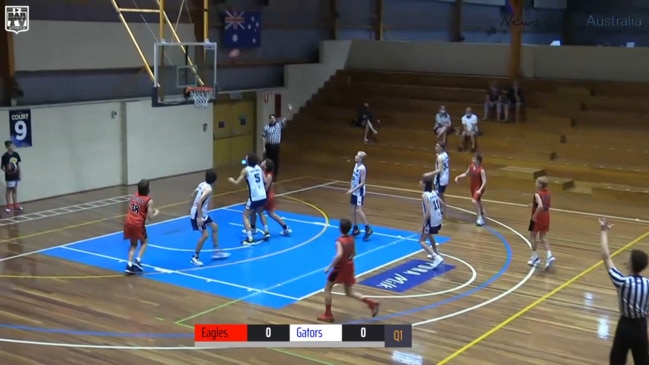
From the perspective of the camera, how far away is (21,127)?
19.0 metres

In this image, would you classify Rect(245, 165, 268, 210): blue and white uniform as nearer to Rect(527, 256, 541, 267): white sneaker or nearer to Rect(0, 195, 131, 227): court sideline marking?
Rect(527, 256, 541, 267): white sneaker

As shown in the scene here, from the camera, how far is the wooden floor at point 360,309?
388 inches

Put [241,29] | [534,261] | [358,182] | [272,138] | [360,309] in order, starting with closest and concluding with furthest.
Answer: [360,309] < [534,261] < [358,182] < [272,138] < [241,29]

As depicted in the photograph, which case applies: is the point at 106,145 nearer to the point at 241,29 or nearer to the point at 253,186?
the point at 241,29

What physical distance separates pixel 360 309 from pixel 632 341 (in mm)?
4591

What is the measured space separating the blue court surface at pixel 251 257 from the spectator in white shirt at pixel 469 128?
7.35 meters

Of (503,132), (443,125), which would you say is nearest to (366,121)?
(443,125)

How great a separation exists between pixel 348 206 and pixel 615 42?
24278 millimetres

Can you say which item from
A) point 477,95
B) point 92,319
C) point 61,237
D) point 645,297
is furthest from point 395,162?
point 645,297

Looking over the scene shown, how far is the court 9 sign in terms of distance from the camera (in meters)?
18.8

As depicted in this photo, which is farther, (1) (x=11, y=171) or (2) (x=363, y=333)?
(1) (x=11, y=171)

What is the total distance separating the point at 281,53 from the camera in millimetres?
27703

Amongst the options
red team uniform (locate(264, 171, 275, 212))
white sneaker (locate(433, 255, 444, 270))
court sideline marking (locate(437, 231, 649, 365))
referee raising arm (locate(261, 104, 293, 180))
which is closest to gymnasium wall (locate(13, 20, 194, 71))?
referee raising arm (locate(261, 104, 293, 180))
